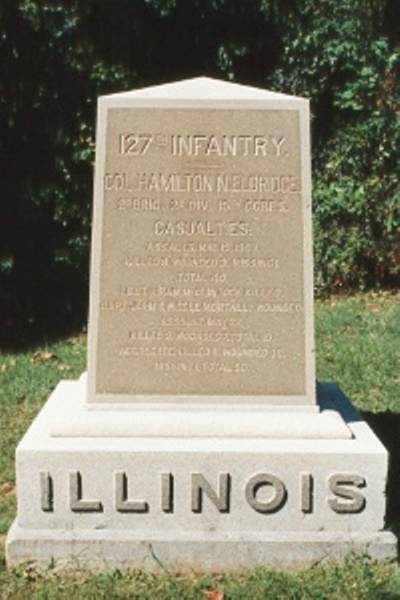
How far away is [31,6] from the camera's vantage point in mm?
8695

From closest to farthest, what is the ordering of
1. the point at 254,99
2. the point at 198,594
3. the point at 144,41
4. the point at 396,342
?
the point at 198,594
the point at 254,99
the point at 396,342
the point at 144,41

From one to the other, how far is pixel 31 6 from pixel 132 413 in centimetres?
537

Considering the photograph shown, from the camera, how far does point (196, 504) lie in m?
4.24

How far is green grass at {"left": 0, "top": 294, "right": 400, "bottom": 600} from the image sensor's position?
405 centimetres

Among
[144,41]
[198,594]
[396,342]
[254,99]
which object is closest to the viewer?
[198,594]

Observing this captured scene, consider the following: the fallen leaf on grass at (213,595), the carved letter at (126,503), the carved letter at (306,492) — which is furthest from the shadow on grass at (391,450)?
the carved letter at (126,503)

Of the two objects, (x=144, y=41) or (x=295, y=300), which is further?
(x=144, y=41)

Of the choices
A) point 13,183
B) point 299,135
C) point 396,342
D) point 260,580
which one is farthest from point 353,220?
point 260,580

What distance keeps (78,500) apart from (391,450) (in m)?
2.29

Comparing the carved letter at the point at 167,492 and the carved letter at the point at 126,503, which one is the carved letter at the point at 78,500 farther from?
the carved letter at the point at 167,492

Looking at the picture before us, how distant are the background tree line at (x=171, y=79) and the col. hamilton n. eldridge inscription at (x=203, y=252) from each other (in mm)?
4474

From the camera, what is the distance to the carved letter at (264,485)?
4.21 m

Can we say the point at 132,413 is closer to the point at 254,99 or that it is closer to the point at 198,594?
the point at 198,594

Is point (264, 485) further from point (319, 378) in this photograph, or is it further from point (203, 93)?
point (319, 378)
